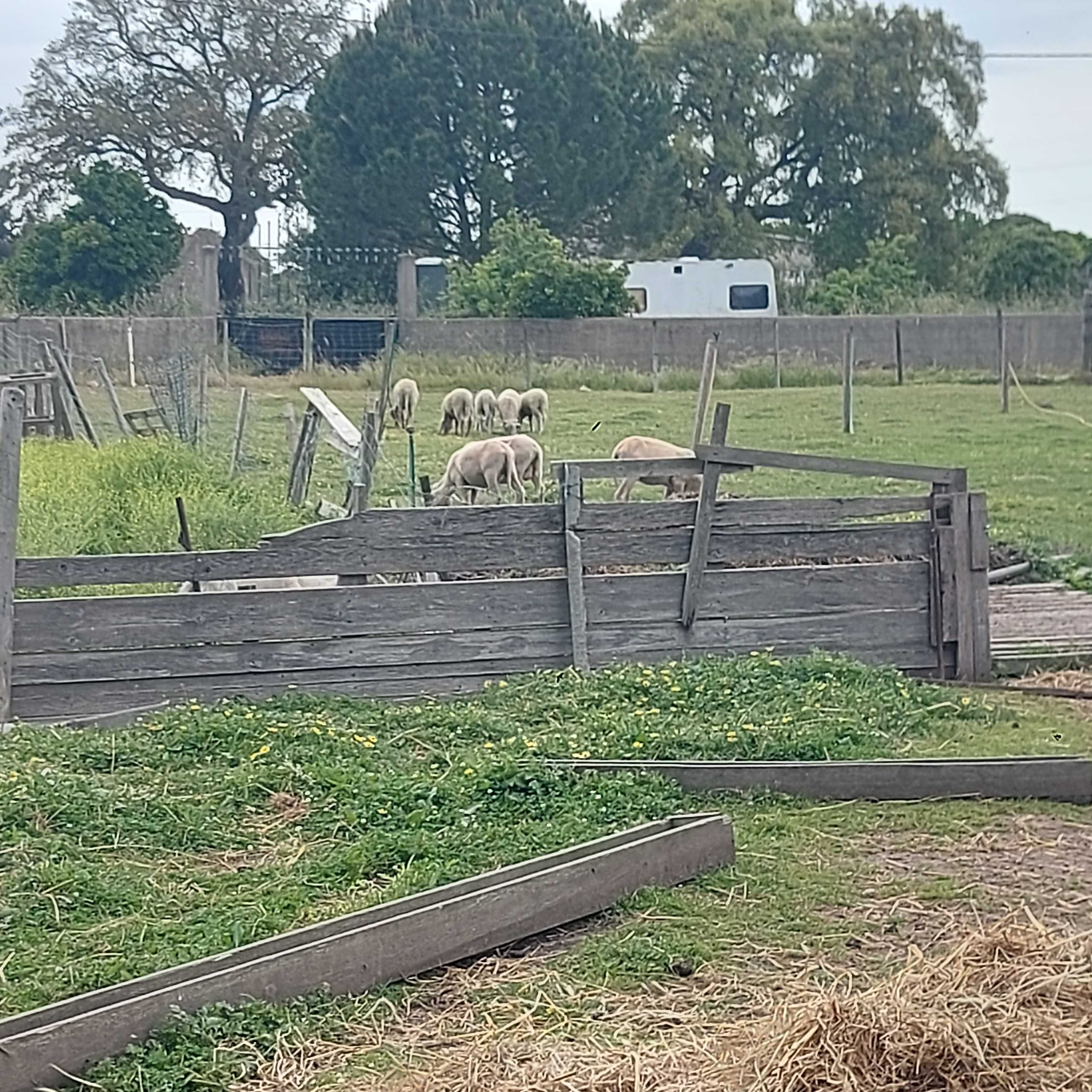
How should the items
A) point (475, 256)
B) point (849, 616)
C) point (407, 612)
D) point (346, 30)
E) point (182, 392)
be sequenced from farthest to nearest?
point (346, 30) → point (475, 256) → point (182, 392) → point (849, 616) → point (407, 612)

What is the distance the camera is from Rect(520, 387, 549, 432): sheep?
21.9m

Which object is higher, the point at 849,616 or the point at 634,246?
the point at 634,246

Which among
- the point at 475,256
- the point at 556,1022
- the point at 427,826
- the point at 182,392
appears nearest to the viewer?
the point at 556,1022

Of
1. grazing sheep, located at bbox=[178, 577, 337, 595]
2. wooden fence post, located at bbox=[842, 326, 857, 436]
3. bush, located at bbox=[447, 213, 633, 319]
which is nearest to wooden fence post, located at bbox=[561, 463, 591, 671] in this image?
grazing sheep, located at bbox=[178, 577, 337, 595]

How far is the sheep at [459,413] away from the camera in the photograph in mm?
22875

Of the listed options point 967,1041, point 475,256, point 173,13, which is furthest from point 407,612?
point 173,13

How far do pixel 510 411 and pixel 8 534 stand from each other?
14872mm

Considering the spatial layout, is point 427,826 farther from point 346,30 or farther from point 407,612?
point 346,30

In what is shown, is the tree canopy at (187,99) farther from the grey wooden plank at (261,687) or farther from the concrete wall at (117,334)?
the grey wooden plank at (261,687)

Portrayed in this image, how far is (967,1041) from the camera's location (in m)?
3.74

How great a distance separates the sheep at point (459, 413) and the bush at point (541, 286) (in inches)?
551

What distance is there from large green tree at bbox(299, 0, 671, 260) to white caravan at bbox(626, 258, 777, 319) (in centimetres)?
755

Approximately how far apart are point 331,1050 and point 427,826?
60.4 inches

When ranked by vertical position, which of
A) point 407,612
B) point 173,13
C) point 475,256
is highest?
point 173,13
